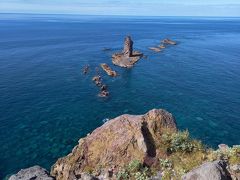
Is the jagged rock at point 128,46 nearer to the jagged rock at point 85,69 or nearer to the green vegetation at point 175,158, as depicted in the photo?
the jagged rock at point 85,69

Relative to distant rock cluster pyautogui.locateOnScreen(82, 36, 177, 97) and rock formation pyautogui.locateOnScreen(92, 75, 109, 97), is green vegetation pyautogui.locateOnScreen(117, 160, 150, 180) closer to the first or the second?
rock formation pyautogui.locateOnScreen(92, 75, 109, 97)

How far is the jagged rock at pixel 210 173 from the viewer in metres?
16.7

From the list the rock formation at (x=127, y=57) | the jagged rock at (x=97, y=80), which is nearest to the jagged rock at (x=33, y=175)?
the jagged rock at (x=97, y=80)

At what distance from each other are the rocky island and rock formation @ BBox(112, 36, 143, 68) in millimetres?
97079

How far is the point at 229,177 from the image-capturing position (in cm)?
1797

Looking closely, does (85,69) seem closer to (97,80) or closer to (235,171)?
(97,80)

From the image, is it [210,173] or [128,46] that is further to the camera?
[128,46]

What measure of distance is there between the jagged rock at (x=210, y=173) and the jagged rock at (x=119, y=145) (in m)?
5.62

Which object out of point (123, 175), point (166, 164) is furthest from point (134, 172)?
point (166, 164)

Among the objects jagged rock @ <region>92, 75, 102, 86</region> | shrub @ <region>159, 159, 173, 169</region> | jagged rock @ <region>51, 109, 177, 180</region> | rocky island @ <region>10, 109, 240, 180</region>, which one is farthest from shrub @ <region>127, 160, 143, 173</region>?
jagged rock @ <region>92, 75, 102, 86</region>

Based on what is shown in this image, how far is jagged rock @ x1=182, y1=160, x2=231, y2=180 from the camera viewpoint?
16703 mm

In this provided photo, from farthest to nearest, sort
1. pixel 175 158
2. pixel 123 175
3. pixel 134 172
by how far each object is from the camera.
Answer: pixel 175 158
pixel 134 172
pixel 123 175

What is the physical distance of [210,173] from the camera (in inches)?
661

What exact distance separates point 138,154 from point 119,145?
1.93m
